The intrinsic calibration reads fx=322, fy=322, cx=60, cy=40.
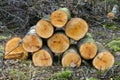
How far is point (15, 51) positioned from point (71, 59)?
1081 mm

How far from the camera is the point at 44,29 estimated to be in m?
5.69

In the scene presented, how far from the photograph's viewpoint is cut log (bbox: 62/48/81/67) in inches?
220

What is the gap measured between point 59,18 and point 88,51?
0.78 m

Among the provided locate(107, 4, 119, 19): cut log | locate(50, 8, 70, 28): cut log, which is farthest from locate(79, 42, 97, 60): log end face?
locate(107, 4, 119, 19): cut log

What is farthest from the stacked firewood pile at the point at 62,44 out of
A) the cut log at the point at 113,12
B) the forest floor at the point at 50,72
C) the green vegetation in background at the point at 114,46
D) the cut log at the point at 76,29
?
the cut log at the point at 113,12

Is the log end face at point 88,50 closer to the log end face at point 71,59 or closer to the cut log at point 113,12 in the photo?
the log end face at point 71,59

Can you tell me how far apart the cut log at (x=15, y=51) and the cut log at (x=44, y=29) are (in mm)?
444

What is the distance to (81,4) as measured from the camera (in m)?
9.38

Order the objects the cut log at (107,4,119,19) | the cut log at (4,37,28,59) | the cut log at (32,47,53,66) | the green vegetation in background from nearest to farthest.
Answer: the cut log at (32,47,53,66), the cut log at (4,37,28,59), the green vegetation in background, the cut log at (107,4,119,19)

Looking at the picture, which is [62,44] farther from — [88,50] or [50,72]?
[50,72]

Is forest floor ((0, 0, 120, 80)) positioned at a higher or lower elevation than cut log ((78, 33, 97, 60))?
lower

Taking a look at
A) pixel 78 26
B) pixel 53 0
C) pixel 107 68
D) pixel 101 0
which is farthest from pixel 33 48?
pixel 101 0

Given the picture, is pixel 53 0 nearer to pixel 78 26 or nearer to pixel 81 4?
pixel 81 4

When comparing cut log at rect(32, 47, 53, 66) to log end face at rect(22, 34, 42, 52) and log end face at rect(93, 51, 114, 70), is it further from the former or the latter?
log end face at rect(93, 51, 114, 70)
